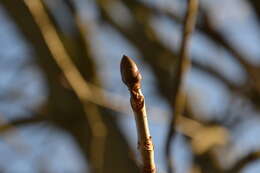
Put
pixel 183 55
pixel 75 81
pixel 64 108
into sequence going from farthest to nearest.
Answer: pixel 64 108 < pixel 75 81 < pixel 183 55

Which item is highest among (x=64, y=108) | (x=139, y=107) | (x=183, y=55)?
(x=64, y=108)

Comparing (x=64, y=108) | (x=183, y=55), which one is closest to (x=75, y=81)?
(x=64, y=108)

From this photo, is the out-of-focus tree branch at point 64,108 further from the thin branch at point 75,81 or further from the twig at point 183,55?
the twig at point 183,55

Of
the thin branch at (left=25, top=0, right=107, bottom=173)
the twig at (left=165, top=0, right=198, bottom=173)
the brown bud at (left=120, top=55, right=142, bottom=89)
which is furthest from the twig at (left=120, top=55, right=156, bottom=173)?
the thin branch at (left=25, top=0, right=107, bottom=173)

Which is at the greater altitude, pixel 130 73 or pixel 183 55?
pixel 183 55

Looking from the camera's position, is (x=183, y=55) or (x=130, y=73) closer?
(x=130, y=73)

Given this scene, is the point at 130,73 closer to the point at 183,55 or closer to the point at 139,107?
the point at 139,107

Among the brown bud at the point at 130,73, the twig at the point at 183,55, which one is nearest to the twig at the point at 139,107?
the brown bud at the point at 130,73

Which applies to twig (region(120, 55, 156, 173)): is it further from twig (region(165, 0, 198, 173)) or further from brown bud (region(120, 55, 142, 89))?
twig (region(165, 0, 198, 173))
